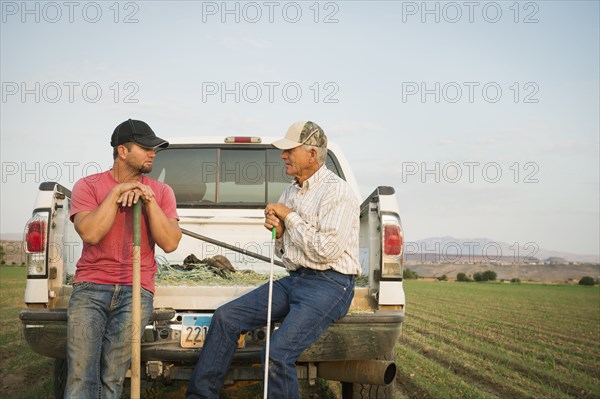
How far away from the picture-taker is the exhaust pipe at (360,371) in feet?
15.9

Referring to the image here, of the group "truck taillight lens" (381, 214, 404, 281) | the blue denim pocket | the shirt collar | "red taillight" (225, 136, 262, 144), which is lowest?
the blue denim pocket

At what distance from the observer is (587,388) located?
319 inches

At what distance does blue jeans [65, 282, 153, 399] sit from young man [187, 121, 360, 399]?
50 cm

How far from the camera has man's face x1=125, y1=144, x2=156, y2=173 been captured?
4.29 metres

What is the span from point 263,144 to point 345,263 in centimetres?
202

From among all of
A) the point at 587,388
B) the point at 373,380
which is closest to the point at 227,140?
the point at 373,380

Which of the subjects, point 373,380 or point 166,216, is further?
point 373,380

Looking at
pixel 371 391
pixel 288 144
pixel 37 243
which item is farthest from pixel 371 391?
pixel 37 243

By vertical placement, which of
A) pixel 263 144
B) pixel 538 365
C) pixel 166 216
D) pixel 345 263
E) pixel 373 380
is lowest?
pixel 538 365

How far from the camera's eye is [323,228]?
4363 millimetres

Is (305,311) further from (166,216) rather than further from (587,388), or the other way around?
(587,388)

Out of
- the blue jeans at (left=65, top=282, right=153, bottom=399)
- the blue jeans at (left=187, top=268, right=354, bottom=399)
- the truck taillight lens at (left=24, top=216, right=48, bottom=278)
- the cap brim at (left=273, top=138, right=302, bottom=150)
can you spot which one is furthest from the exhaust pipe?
the truck taillight lens at (left=24, top=216, right=48, bottom=278)

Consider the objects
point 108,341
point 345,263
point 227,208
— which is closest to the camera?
point 108,341

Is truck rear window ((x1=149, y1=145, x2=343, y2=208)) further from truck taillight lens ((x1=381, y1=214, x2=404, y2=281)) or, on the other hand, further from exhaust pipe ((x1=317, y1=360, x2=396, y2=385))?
exhaust pipe ((x1=317, y1=360, x2=396, y2=385))
